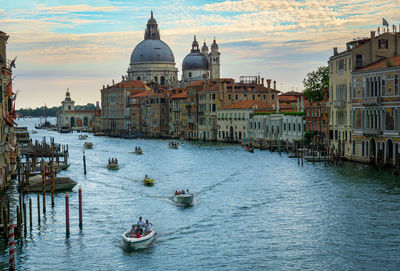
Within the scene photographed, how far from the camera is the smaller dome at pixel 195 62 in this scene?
435 ft

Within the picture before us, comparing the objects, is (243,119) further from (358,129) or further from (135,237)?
(135,237)

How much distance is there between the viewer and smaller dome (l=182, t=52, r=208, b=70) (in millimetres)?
132500

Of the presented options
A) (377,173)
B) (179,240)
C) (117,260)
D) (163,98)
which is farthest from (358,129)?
(163,98)

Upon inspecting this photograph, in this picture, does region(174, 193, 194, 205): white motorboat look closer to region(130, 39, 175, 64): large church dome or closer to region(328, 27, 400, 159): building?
region(328, 27, 400, 159): building

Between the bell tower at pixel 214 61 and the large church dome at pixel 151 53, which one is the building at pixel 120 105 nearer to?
the large church dome at pixel 151 53

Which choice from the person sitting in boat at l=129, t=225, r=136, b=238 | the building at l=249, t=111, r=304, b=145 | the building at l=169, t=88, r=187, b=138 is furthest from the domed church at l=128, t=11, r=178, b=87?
the person sitting in boat at l=129, t=225, r=136, b=238

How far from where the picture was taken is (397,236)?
81.7 ft

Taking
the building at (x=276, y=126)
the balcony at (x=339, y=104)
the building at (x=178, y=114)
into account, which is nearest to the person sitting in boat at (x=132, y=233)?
the balcony at (x=339, y=104)

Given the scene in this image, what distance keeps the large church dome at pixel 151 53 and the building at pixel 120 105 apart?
1077 cm

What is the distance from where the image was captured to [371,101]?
4600 centimetres

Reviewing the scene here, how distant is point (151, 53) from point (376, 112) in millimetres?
104895

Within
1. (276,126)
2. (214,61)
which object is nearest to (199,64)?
(214,61)

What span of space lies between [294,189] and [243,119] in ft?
148

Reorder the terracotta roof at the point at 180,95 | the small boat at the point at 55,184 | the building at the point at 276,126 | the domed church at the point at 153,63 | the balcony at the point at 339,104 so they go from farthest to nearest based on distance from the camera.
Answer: the domed church at the point at 153,63 → the terracotta roof at the point at 180,95 → the building at the point at 276,126 → the balcony at the point at 339,104 → the small boat at the point at 55,184
